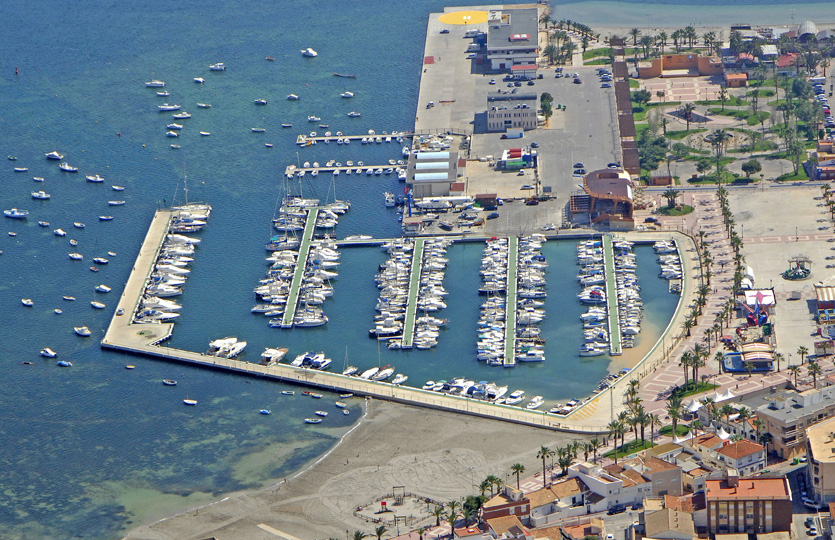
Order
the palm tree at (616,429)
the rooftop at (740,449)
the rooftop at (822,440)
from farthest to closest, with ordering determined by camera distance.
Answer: the palm tree at (616,429) < the rooftop at (740,449) < the rooftop at (822,440)

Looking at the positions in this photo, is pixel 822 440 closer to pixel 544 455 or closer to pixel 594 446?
pixel 594 446

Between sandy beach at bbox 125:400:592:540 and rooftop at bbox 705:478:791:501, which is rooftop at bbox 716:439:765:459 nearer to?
rooftop at bbox 705:478:791:501

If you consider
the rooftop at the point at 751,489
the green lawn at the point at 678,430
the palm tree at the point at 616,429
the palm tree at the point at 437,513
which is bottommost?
the palm tree at the point at 437,513

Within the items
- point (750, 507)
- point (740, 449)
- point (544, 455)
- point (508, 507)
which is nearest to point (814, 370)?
point (740, 449)

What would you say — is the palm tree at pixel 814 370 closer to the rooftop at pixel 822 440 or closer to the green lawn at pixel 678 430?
the rooftop at pixel 822 440

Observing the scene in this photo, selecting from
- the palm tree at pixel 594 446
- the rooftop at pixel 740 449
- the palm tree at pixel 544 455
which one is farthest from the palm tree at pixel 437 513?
the rooftop at pixel 740 449

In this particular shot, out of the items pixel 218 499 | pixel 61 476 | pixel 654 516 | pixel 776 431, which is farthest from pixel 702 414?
pixel 61 476

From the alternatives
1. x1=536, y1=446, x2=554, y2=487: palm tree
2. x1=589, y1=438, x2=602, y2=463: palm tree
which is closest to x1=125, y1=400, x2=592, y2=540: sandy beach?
x1=536, y1=446, x2=554, y2=487: palm tree
